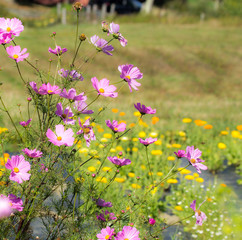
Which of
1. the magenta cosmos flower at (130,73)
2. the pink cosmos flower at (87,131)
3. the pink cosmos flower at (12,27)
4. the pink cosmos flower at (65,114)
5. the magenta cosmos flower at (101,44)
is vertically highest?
the pink cosmos flower at (12,27)

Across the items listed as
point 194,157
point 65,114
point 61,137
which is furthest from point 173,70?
point 61,137

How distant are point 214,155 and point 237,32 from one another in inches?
701

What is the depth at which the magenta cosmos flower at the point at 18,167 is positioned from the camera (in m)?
1.47

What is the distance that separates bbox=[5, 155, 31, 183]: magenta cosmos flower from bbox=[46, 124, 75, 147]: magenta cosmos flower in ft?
0.49

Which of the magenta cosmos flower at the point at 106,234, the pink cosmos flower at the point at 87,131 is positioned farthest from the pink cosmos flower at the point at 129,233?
the pink cosmos flower at the point at 87,131

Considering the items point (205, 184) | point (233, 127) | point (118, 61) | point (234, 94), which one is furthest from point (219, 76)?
point (205, 184)

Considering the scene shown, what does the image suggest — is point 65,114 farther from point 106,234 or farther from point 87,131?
point 106,234

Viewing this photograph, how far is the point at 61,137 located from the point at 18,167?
0.21 m

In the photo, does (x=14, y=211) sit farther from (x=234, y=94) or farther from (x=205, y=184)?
(x=234, y=94)

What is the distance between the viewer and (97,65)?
11523 millimetres

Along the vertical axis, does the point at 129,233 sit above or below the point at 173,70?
above

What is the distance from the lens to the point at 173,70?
11891 mm

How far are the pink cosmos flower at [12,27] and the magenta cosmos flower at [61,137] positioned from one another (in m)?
0.46

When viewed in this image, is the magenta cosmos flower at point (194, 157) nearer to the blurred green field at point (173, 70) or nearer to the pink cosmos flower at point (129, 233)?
the pink cosmos flower at point (129, 233)
